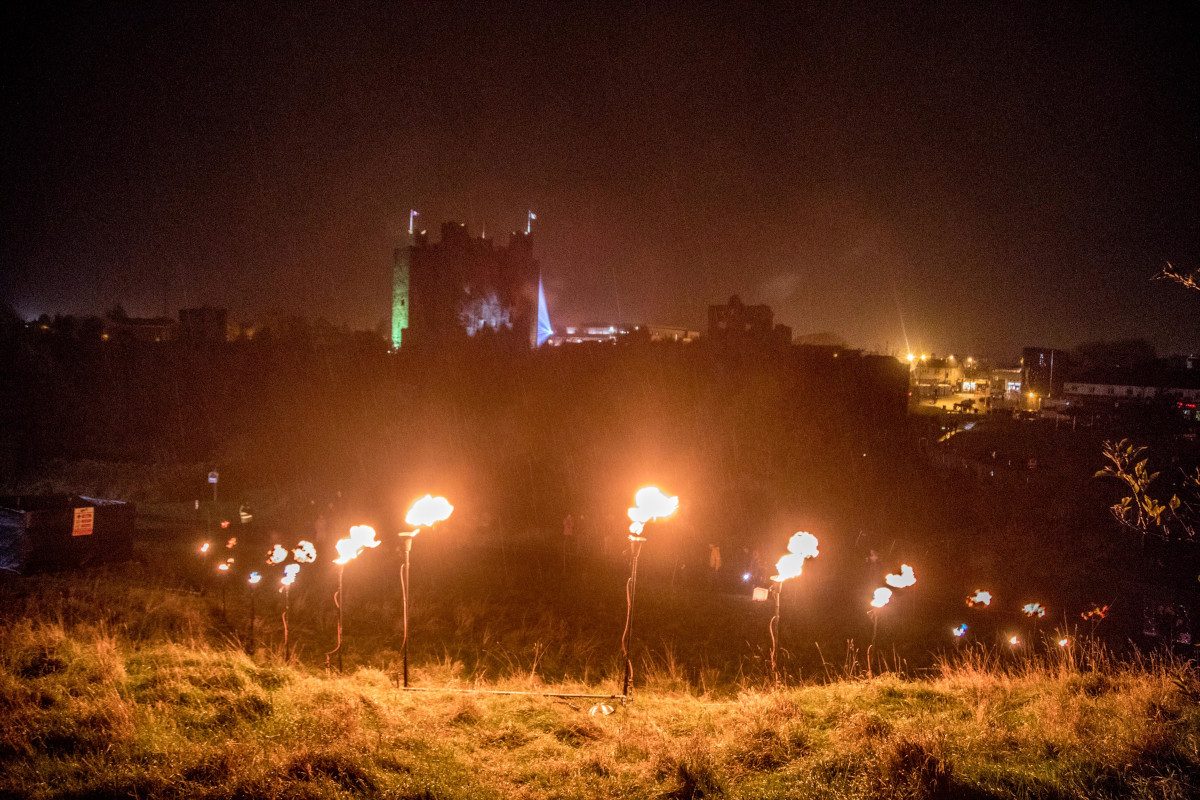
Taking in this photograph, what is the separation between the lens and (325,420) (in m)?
32.3

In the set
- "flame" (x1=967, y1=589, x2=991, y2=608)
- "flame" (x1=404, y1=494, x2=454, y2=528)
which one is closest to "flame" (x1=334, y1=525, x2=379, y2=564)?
"flame" (x1=404, y1=494, x2=454, y2=528)

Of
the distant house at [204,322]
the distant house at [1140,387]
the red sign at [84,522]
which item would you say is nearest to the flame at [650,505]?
the red sign at [84,522]

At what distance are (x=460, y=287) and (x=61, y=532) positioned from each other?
3424 cm

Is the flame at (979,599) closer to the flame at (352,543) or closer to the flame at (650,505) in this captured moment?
the flame at (650,505)

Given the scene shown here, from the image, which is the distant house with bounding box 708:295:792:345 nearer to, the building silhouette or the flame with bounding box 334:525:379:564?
the building silhouette

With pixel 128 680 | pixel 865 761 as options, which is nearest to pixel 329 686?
pixel 128 680

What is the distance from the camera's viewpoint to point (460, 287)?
44.5 meters

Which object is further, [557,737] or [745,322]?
[745,322]

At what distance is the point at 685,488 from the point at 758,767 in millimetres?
17478

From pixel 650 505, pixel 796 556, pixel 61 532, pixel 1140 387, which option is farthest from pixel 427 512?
pixel 1140 387

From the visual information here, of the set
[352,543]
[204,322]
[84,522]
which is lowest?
[84,522]

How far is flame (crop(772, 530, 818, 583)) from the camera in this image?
24.3ft

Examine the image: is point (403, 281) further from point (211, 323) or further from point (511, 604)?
point (511, 604)

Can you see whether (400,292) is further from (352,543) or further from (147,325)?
(352,543)
